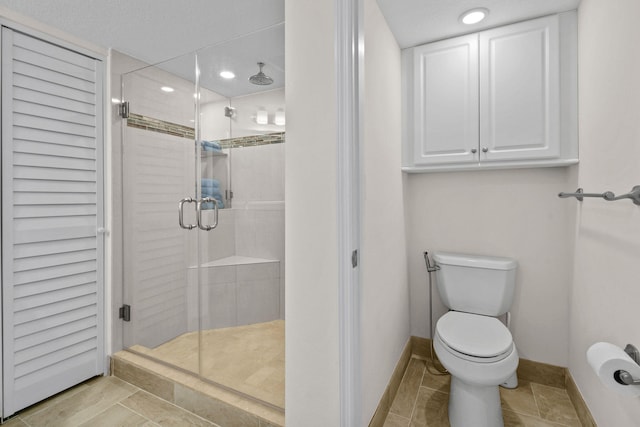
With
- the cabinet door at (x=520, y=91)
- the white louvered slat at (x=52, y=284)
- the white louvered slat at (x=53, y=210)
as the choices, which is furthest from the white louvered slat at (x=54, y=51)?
the cabinet door at (x=520, y=91)

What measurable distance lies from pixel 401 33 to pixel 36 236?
2312mm

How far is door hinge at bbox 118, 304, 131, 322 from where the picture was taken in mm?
1965

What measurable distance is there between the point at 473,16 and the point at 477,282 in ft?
4.82

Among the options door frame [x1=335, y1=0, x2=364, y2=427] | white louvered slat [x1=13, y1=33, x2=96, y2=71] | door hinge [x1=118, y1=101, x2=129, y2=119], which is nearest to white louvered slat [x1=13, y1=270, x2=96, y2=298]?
door hinge [x1=118, y1=101, x2=129, y2=119]

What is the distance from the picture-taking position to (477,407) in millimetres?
1367

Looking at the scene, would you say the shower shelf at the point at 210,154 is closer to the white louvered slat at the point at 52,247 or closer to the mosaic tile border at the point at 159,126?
the mosaic tile border at the point at 159,126

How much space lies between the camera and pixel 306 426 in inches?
46.3

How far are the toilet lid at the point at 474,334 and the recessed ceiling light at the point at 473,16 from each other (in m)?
1.63

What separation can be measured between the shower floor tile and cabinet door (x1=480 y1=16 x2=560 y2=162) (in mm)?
1597

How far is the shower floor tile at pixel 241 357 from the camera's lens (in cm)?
155

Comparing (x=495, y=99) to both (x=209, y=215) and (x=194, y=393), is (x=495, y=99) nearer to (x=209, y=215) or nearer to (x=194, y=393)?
(x=209, y=215)

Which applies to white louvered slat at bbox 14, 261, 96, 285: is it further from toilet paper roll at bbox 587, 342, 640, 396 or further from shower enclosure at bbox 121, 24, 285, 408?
toilet paper roll at bbox 587, 342, 640, 396

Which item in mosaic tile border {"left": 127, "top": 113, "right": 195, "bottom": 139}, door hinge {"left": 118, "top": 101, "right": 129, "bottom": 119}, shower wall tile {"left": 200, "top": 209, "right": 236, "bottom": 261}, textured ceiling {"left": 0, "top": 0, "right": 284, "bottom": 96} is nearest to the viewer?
textured ceiling {"left": 0, "top": 0, "right": 284, "bottom": 96}

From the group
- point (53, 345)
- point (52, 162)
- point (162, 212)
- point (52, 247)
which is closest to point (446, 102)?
point (162, 212)
